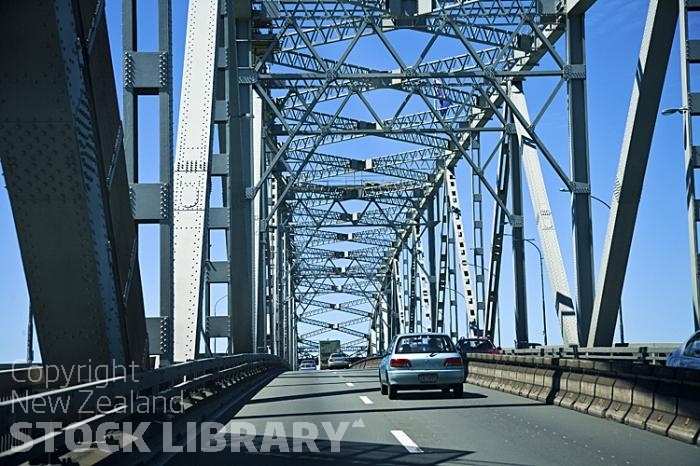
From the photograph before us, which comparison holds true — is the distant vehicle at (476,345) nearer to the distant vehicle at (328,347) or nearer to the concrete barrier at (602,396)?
the concrete barrier at (602,396)

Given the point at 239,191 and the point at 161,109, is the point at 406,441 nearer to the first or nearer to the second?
the point at 161,109

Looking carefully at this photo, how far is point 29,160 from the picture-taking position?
909cm

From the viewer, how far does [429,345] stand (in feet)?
72.7

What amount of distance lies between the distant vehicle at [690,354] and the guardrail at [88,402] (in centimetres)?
774

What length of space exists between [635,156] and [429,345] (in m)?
7.95

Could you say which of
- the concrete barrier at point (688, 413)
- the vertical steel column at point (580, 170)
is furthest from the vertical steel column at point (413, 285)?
the concrete barrier at point (688, 413)

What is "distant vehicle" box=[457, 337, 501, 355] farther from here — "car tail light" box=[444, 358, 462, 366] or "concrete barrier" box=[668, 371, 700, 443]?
"concrete barrier" box=[668, 371, 700, 443]

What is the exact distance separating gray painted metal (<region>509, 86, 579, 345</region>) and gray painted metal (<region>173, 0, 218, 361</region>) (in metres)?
14.4

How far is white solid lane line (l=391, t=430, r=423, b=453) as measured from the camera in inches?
451

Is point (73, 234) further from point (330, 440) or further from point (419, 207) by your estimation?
point (419, 207)

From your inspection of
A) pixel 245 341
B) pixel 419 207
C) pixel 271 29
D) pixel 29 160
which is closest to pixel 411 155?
pixel 419 207

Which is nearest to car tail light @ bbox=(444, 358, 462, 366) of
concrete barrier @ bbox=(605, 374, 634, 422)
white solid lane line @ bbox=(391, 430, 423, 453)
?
concrete barrier @ bbox=(605, 374, 634, 422)

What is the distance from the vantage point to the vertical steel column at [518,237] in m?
40.5

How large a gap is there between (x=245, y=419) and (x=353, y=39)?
18.9 metres
